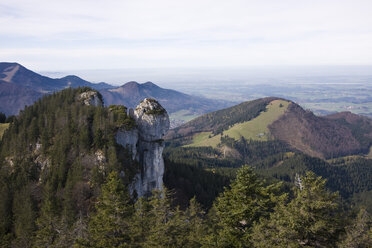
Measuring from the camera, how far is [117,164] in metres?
56.0

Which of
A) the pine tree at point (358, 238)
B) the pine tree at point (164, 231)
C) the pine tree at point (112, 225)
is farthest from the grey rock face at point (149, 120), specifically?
the pine tree at point (358, 238)

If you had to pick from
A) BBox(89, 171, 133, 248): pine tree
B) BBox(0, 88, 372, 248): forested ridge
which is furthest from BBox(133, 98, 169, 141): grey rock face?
BBox(89, 171, 133, 248): pine tree

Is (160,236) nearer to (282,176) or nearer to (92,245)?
(92,245)

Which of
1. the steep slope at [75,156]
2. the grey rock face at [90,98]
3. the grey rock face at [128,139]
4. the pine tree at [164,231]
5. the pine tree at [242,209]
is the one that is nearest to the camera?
the pine tree at [242,209]

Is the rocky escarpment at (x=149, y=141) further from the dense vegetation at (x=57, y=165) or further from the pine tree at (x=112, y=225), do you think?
the pine tree at (x=112, y=225)

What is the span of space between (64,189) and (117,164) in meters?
11.4

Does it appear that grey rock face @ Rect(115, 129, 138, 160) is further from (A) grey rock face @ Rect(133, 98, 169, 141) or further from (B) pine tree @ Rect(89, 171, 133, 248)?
(B) pine tree @ Rect(89, 171, 133, 248)

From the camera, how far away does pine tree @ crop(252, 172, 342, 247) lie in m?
23.0

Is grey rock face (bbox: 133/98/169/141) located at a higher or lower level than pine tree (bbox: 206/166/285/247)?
higher

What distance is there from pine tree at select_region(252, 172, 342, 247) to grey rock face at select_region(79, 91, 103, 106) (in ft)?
219

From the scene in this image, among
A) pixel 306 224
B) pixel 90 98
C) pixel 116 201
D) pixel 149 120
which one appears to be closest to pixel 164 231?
pixel 116 201

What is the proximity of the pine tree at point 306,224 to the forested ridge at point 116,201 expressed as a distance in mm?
93

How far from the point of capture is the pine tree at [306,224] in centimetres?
2297

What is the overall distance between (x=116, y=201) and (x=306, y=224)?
69.8 feet
